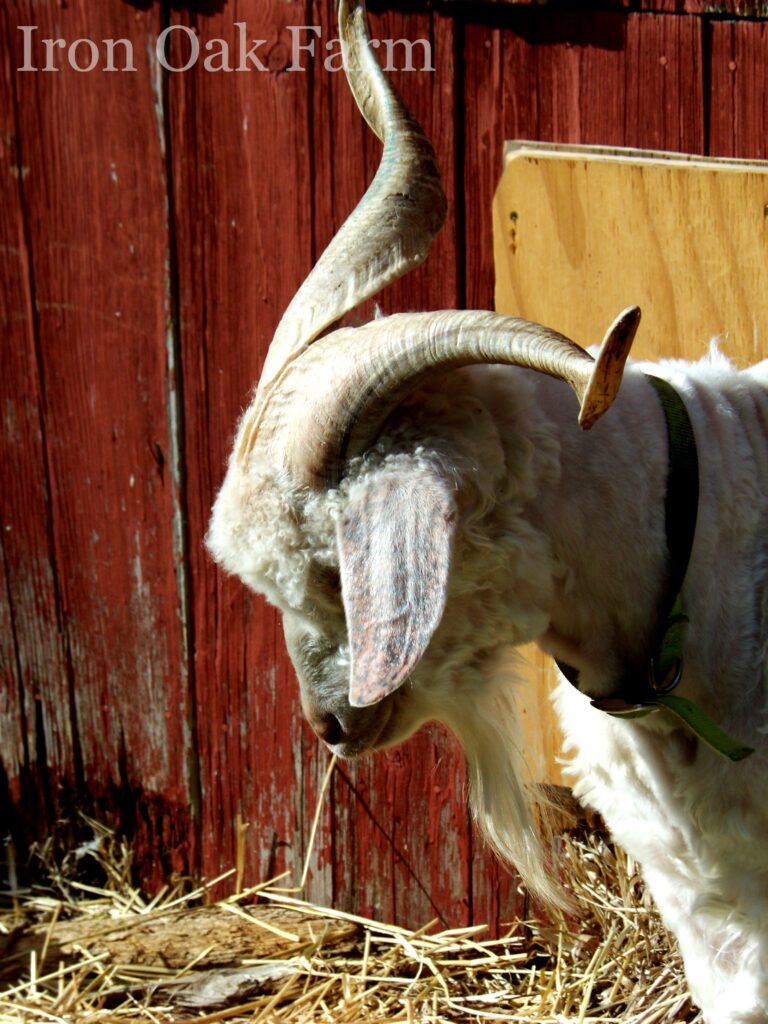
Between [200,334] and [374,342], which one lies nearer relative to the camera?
[374,342]

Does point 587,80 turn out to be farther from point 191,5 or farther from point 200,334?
point 200,334

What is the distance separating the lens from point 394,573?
67.0 inches

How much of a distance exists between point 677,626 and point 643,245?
126cm

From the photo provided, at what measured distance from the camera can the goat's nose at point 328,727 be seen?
6.86 feet

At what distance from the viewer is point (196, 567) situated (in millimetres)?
3338

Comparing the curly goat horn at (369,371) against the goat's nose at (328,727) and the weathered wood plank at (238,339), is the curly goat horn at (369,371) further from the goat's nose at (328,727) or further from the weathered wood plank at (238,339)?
the weathered wood plank at (238,339)

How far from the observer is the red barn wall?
297 cm

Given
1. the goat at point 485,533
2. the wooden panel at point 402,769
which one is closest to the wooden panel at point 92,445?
the wooden panel at point 402,769

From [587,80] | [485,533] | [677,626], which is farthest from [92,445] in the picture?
[677,626]

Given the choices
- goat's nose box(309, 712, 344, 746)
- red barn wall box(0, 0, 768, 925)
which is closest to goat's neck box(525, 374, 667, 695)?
goat's nose box(309, 712, 344, 746)

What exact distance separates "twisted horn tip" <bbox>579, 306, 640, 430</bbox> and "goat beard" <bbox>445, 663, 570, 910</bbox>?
67cm

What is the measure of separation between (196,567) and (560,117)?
1.56 metres

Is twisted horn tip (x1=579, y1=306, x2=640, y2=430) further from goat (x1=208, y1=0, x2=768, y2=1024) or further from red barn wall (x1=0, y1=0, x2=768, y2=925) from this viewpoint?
red barn wall (x1=0, y1=0, x2=768, y2=925)

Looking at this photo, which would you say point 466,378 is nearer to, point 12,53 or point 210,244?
point 210,244
